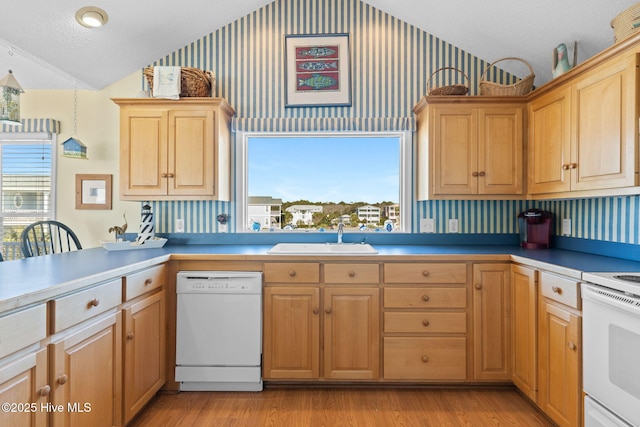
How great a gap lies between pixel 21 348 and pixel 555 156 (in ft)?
9.49

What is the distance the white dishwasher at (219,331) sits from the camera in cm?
232

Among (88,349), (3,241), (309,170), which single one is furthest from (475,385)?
(3,241)

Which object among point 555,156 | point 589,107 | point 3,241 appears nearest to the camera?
point 589,107

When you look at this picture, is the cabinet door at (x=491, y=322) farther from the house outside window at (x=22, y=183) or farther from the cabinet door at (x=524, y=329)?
the house outside window at (x=22, y=183)

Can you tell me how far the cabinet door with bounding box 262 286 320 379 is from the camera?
7.72 feet

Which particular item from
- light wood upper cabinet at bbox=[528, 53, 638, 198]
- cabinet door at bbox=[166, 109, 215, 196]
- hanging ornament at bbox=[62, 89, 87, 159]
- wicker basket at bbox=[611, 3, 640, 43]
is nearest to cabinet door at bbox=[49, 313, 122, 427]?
cabinet door at bbox=[166, 109, 215, 196]

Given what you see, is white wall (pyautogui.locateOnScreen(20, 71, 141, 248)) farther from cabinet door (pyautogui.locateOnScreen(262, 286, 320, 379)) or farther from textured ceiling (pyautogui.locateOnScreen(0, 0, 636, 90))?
cabinet door (pyautogui.locateOnScreen(262, 286, 320, 379))

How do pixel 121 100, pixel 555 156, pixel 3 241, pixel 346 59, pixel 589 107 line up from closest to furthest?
1. pixel 589 107
2. pixel 555 156
3. pixel 121 100
4. pixel 346 59
5. pixel 3 241

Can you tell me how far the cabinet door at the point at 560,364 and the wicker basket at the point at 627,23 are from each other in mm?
1430

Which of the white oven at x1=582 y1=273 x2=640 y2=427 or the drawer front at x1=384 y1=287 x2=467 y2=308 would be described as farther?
the drawer front at x1=384 y1=287 x2=467 y2=308

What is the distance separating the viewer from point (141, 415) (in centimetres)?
209

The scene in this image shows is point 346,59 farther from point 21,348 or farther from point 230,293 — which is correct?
point 21,348

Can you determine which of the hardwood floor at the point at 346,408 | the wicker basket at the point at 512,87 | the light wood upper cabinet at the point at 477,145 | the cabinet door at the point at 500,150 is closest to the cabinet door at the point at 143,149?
the hardwood floor at the point at 346,408

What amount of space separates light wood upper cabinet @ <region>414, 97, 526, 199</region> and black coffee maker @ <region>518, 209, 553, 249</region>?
A: 0.23m
